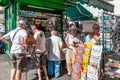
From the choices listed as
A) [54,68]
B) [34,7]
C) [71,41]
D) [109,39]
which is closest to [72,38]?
[71,41]

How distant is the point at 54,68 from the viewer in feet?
24.1

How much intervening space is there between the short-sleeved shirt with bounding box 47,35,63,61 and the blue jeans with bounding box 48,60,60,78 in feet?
0.60

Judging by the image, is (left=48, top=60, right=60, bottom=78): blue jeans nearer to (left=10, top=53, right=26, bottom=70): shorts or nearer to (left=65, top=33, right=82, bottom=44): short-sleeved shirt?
(left=65, top=33, right=82, bottom=44): short-sleeved shirt

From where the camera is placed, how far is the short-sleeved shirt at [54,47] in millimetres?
7047

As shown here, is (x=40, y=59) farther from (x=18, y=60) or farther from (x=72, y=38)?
(x=72, y=38)

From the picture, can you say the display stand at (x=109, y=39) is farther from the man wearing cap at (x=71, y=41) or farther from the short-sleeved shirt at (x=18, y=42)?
the short-sleeved shirt at (x=18, y=42)

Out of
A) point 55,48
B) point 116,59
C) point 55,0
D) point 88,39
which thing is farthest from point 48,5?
point 116,59

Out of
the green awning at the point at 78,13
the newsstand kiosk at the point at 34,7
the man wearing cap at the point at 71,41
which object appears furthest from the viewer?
the green awning at the point at 78,13

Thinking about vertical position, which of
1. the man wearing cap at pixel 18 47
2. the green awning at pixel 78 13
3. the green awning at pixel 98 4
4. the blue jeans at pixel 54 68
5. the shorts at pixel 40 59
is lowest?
the blue jeans at pixel 54 68

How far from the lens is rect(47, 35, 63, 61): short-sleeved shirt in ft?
23.1

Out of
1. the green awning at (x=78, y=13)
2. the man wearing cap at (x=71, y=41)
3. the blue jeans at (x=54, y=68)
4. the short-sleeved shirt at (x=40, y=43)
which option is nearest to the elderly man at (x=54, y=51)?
the blue jeans at (x=54, y=68)

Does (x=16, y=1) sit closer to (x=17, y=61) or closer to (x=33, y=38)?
(x=33, y=38)

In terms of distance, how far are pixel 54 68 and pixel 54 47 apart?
771 millimetres

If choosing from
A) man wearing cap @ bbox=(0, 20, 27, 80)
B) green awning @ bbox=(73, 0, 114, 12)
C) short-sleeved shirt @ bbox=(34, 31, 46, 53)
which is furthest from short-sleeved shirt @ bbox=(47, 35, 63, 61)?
green awning @ bbox=(73, 0, 114, 12)
